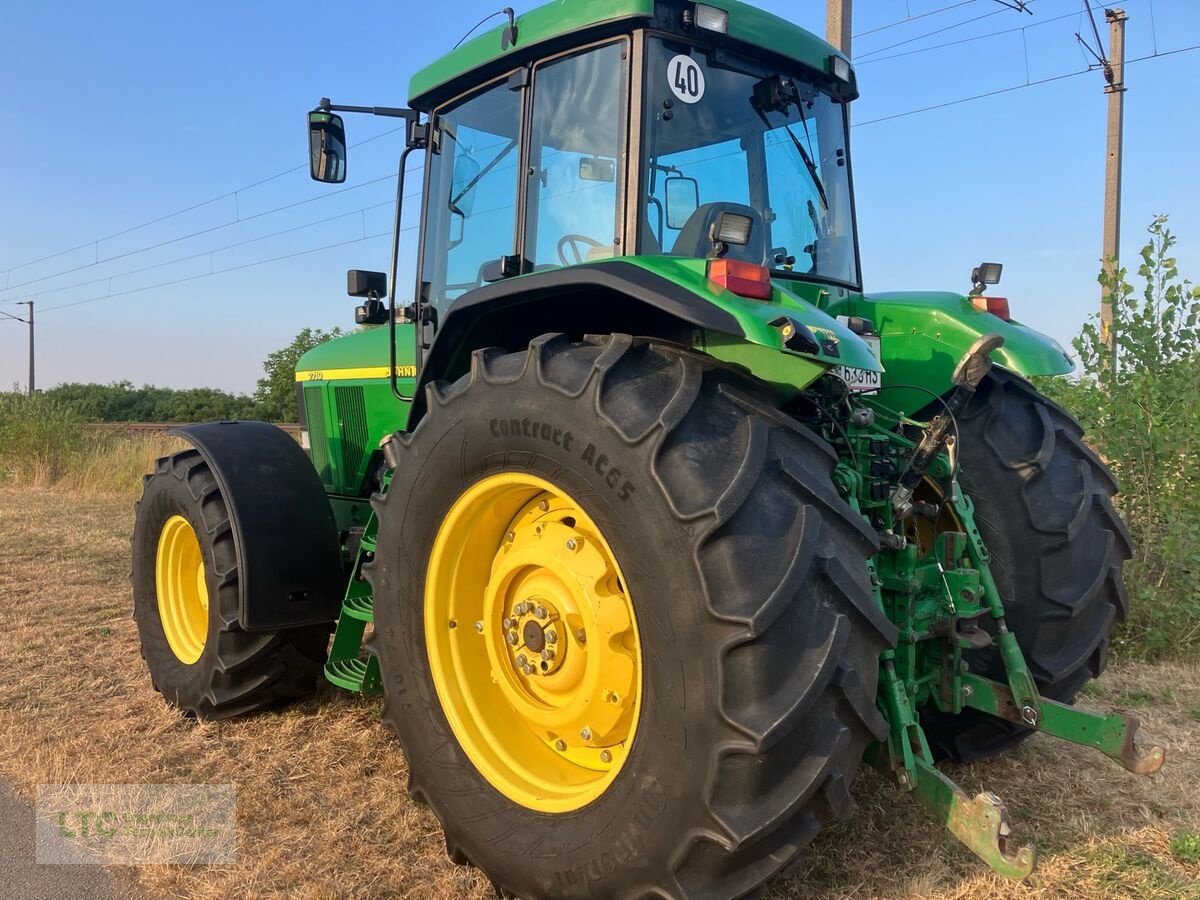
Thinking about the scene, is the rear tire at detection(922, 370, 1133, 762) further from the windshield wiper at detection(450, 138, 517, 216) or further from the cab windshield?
the windshield wiper at detection(450, 138, 517, 216)

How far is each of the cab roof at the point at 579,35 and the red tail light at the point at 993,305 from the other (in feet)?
3.37

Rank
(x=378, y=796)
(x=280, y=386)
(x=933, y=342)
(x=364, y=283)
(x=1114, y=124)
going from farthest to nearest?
(x=280, y=386) → (x=1114, y=124) → (x=364, y=283) → (x=933, y=342) → (x=378, y=796)

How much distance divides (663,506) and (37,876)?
216 cm

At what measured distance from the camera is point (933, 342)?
3234 millimetres

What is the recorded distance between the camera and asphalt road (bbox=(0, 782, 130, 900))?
2.50 metres

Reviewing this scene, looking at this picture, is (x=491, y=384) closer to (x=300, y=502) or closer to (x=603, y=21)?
(x=603, y=21)

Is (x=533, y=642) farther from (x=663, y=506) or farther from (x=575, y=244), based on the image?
(x=575, y=244)

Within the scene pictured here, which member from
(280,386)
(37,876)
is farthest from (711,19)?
(280,386)

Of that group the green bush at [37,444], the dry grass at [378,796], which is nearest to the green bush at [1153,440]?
the dry grass at [378,796]

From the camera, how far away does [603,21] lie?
2.75 meters

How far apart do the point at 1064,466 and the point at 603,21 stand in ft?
6.94

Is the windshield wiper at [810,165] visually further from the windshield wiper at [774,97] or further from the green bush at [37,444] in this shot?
the green bush at [37,444]

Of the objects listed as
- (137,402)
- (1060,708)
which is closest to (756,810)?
(1060,708)

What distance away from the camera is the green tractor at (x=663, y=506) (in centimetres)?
193
